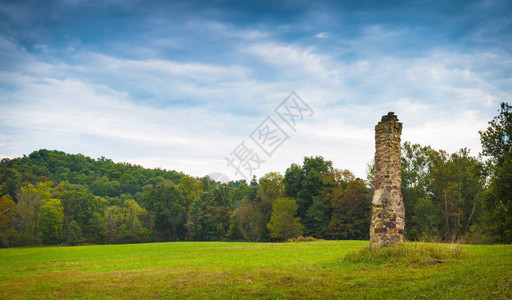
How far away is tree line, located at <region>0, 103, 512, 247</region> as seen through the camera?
33188mm

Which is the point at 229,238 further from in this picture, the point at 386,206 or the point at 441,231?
the point at 386,206

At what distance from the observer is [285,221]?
168 feet

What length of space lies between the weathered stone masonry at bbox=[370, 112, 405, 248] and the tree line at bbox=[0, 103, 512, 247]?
1496cm

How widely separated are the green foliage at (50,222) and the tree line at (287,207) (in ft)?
0.53

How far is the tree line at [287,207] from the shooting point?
33.2 metres

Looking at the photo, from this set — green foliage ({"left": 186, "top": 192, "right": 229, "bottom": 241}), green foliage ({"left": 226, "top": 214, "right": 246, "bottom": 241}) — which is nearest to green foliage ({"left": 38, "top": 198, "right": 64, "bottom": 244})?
green foliage ({"left": 186, "top": 192, "right": 229, "bottom": 241})

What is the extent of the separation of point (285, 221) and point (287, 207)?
2.29 meters

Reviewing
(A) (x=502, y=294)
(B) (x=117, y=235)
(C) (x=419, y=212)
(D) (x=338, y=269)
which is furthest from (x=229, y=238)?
(A) (x=502, y=294)

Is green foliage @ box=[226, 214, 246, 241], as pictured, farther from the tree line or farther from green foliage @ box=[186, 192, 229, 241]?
green foliage @ box=[186, 192, 229, 241]

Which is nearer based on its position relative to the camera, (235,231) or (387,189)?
(387,189)

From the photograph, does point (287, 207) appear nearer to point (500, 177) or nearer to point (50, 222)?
point (500, 177)

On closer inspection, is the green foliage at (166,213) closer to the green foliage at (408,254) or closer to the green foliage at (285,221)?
the green foliage at (285,221)

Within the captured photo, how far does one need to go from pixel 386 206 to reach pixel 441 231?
1340 inches

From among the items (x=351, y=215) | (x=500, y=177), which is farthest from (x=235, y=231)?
(x=500, y=177)
